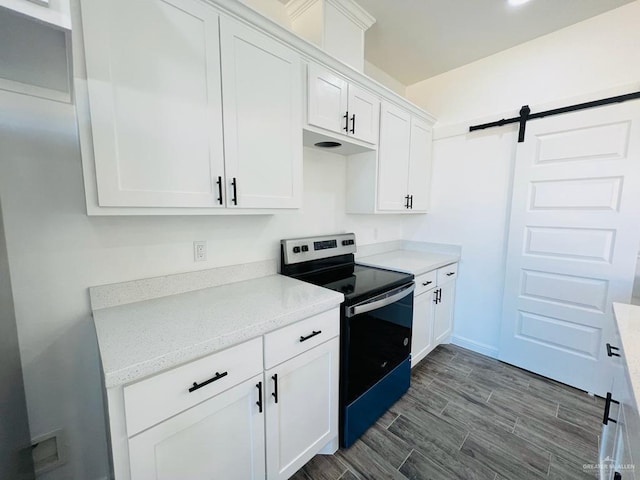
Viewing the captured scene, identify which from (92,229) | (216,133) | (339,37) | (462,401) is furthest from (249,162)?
(462,401)

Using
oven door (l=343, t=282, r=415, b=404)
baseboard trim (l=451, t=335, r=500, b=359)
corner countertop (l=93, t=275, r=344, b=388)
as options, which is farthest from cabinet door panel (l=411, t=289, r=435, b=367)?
corner countertop (l=93, t=275, r=344, b=388)

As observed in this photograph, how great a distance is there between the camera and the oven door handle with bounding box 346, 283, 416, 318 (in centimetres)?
144

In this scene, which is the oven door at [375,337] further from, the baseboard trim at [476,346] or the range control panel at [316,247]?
the baseboard trim at [476,346]

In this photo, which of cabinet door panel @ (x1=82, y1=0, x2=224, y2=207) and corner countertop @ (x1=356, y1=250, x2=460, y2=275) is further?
corner countertop @ (x1=356, y1=250, x2=460, y2=275)

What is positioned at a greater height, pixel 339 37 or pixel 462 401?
pixel 339 37

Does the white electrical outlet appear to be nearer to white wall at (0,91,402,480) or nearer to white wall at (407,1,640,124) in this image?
white wall at (0,91,402,480)

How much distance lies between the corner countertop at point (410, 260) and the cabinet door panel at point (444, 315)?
0.26 metres

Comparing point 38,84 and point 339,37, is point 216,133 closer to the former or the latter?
point 38,84

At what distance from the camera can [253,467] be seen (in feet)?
3.69

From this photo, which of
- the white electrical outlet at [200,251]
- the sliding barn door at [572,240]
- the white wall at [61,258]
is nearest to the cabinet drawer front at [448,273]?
the sliding barn door at [572,240]

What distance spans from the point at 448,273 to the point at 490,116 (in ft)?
4.93

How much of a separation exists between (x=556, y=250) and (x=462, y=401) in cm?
142

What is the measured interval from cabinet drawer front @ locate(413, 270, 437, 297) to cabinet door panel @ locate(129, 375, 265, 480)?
1.47 meters

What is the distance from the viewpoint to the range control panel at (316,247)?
1.80 meters
